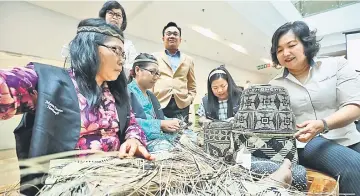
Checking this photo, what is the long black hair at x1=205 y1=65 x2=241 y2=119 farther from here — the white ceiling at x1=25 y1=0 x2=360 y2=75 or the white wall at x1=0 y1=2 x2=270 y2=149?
the white ceiling at x1=25 y1=0 x2=360 y2=75

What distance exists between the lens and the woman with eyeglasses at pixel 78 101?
616 millimetres

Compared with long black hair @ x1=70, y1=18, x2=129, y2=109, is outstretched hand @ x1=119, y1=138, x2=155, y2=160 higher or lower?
lower

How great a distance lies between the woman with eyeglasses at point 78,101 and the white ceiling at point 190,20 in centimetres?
355

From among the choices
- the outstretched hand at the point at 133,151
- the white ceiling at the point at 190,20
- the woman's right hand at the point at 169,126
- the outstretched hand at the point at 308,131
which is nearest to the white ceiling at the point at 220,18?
the white ceiling at the point at 190,20

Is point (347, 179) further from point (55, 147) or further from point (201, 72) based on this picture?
point (201, 72)

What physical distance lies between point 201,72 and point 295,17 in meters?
2.93

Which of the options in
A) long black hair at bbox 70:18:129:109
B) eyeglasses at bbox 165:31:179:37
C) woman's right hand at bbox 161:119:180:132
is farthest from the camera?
eyeglasses at bbox 165:31:179:37

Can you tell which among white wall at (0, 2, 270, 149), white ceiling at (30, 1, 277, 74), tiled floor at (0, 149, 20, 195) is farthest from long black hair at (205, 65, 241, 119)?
white ceiling at (30, 1, 277, 74)

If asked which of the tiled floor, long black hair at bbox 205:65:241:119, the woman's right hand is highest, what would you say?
long black hair at bbox 205:65:241:119

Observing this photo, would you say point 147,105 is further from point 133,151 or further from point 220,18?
point 220,18

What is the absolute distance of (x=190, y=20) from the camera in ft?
18.4

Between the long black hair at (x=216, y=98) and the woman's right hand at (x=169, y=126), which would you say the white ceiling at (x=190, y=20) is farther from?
the woman's right hand at (x=169, y=126)

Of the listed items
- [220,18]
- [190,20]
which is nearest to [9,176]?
[190,20]

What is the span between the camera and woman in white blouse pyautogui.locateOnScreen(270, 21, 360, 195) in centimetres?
86
